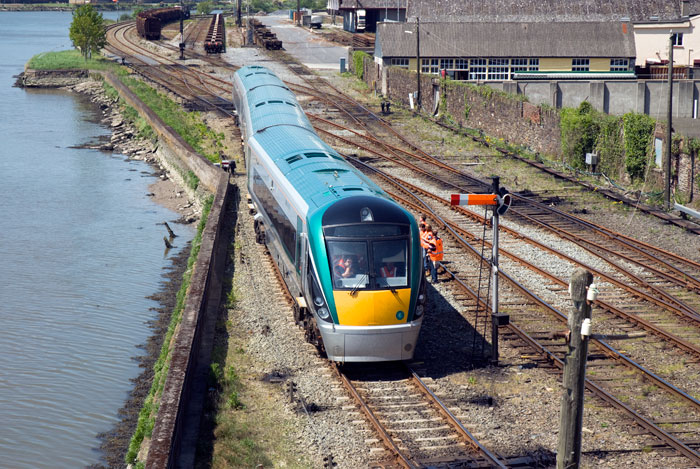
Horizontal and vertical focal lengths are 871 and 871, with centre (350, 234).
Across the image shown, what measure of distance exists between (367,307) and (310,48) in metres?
69.3

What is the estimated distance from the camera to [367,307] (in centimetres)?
1459

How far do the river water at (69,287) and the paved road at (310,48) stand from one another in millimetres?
23949

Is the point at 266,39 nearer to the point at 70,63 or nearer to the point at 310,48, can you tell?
the point at 310,48

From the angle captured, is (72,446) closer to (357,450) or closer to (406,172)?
(357,450)

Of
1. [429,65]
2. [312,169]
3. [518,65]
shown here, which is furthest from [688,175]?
[429,65]

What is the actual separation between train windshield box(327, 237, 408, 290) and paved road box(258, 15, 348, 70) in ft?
179

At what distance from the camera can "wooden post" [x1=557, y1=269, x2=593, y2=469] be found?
8.76 metres

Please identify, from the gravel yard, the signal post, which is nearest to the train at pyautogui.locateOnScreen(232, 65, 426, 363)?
the gravel yard

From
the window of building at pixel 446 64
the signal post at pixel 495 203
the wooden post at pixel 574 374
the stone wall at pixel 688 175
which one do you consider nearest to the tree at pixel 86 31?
the window of building at pixel 446 64

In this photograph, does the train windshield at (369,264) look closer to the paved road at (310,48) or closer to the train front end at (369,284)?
the train front end at (369,284)

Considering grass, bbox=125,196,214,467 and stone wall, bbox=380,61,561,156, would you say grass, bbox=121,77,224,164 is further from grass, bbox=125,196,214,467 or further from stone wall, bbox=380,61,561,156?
grass, bbox=125,196,214,467

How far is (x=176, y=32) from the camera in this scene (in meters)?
103

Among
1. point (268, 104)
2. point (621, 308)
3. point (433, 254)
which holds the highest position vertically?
point (268, 104)

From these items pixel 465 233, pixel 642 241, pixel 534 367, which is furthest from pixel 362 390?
pixel 642 241
